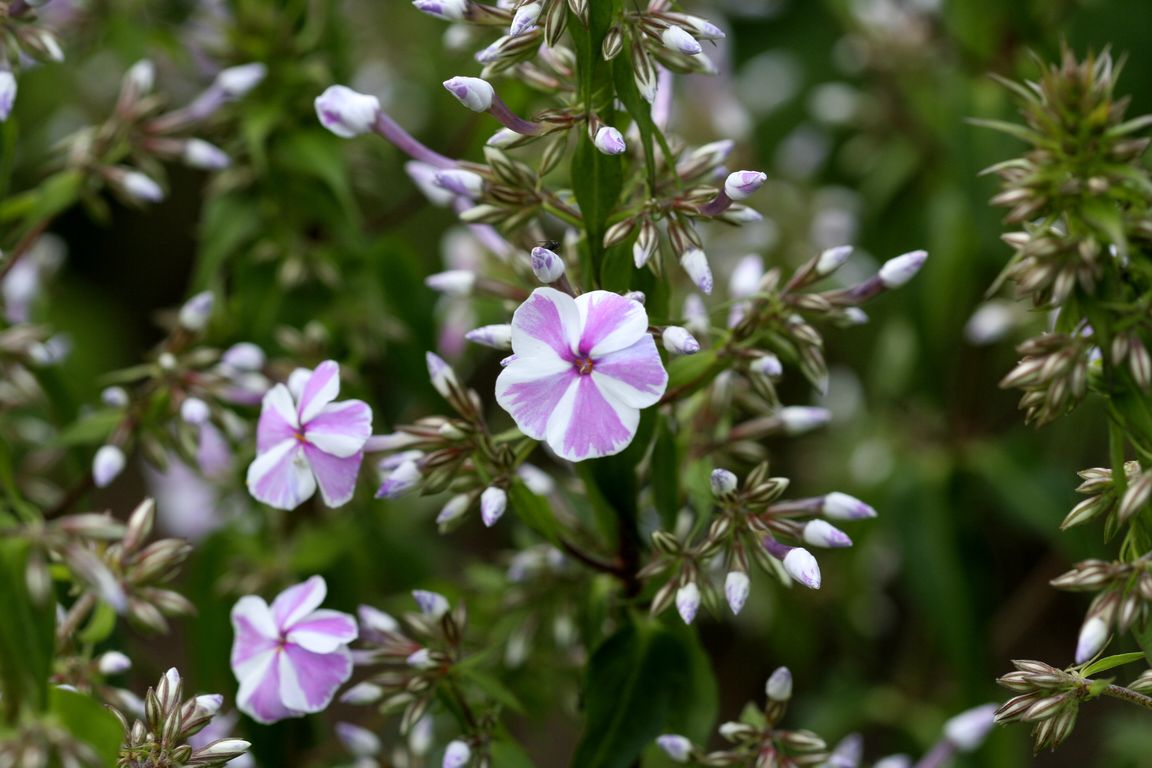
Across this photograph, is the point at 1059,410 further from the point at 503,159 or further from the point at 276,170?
the point at 276,170

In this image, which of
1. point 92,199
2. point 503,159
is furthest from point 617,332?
point 92,199

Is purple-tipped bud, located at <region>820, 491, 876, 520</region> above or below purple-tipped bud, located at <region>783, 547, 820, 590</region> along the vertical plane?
below

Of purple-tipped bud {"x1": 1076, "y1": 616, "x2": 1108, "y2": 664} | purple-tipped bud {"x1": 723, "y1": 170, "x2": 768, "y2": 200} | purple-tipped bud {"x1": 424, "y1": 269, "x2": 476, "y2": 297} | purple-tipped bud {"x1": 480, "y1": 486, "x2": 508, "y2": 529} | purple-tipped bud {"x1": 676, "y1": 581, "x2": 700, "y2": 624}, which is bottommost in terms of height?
purple-tipped bud {"x1": 676, "y1": 581, "x2": 700, "y2": 624}

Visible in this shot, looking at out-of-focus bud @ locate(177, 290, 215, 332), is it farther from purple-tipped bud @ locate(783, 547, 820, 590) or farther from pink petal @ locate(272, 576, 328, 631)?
purple-tipped bud @ locate(783, 547, 820, 590)

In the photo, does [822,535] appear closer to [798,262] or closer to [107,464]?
[107,464]

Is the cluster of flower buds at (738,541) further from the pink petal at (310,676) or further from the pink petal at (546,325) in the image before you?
the pink petal at (310,676)

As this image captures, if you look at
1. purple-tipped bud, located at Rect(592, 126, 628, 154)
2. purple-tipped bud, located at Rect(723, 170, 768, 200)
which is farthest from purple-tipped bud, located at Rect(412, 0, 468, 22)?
purple-tipped bud, located at Rect(723, 170, 768, 200)

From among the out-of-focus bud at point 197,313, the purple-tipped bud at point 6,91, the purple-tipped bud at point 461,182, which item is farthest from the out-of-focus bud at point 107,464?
the purple-tipped bud at point 461,182
